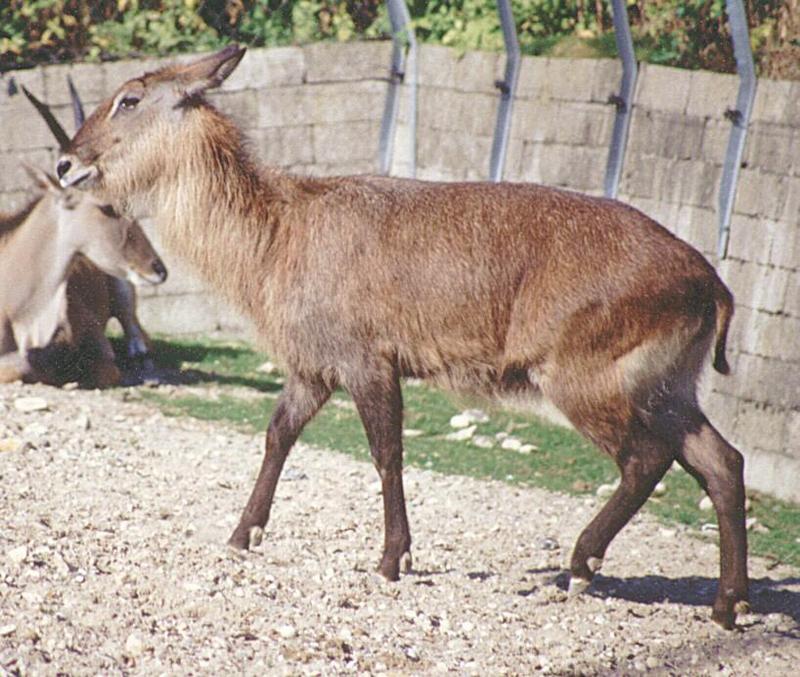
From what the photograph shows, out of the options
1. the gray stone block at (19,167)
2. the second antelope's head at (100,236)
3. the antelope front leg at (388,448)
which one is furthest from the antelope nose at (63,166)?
the gray stone block at (19,167)

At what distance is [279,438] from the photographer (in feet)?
18.8

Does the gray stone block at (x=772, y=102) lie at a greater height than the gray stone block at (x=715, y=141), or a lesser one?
greater

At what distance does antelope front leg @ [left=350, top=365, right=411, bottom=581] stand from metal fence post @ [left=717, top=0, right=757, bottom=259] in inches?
107

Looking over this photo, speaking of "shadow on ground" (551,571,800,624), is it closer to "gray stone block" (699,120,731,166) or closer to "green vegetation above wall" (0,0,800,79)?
"gray stone block" (699,120,731,166)

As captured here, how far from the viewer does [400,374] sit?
558 centimetres

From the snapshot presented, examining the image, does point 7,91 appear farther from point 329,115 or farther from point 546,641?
point 546,641

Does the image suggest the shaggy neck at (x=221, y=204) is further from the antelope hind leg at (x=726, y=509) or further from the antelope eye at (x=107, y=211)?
the antelope eye at (x=107, y=211)

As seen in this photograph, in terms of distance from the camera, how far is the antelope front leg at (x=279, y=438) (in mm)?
5656

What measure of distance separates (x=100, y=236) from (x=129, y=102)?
3.26 m

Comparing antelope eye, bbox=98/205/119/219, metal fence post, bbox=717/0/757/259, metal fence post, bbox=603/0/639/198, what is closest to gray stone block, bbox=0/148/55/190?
antelope eye, bbox=98/205/119/219

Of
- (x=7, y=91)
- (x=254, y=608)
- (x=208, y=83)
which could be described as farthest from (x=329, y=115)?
(x=254, y=608)

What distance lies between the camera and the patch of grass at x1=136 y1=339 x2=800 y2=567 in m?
6.95

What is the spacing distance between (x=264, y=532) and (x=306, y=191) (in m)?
1.36

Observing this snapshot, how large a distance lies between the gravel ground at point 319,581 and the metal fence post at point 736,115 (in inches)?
65.0
